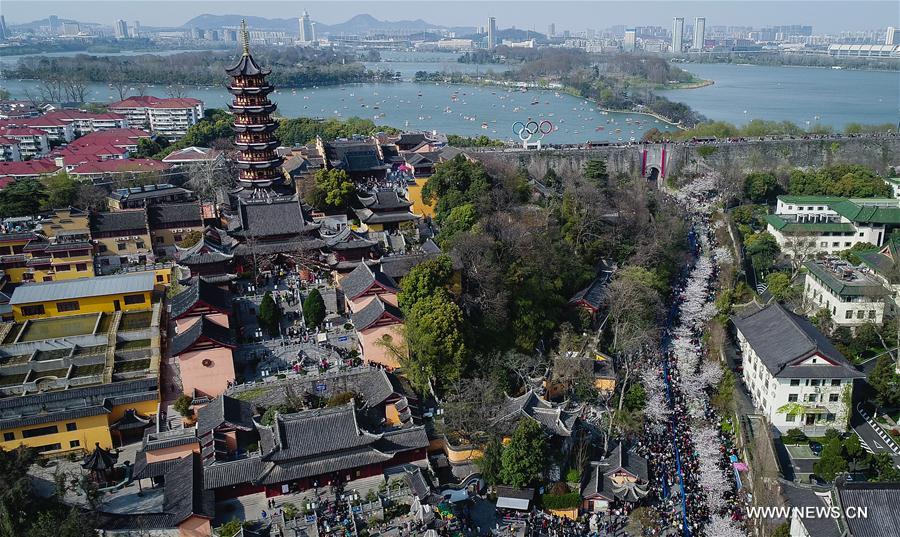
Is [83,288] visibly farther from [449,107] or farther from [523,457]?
[449,107]

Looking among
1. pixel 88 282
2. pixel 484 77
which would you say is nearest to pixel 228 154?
pixel 88 282

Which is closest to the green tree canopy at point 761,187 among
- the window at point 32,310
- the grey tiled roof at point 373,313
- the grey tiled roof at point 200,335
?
the grey tiled roof at point 373,313

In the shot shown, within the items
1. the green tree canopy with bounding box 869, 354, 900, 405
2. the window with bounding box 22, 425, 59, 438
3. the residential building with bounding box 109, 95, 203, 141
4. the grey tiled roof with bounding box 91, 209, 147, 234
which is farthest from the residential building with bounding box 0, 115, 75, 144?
the green tree canopy with bounding box 869, 354, 900, 405

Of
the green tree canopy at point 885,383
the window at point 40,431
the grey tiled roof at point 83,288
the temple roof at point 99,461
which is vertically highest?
the grey tiled roof at point 83,288

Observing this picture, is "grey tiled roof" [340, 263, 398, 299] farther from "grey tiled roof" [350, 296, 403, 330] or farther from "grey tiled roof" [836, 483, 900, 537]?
"grey tiled roof" [836, 483, 900, 537]

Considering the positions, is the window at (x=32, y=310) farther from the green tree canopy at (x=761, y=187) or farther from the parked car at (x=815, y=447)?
the green tree canopy at (x=761, y=187)

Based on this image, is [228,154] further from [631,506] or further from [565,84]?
[565,84]

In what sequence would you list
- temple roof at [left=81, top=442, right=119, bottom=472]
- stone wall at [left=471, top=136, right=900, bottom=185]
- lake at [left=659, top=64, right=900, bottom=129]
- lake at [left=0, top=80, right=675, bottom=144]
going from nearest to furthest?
1. temple roof at [left=81, top=442, right=119, bottom=472]
2. stone wall at [left=471, top=136, right=900, bottom=185]
3. lake at [left=0, top=80, right=675, bottom=144]
4. lake at [left=659, top=64, right=900, bottom=129]
